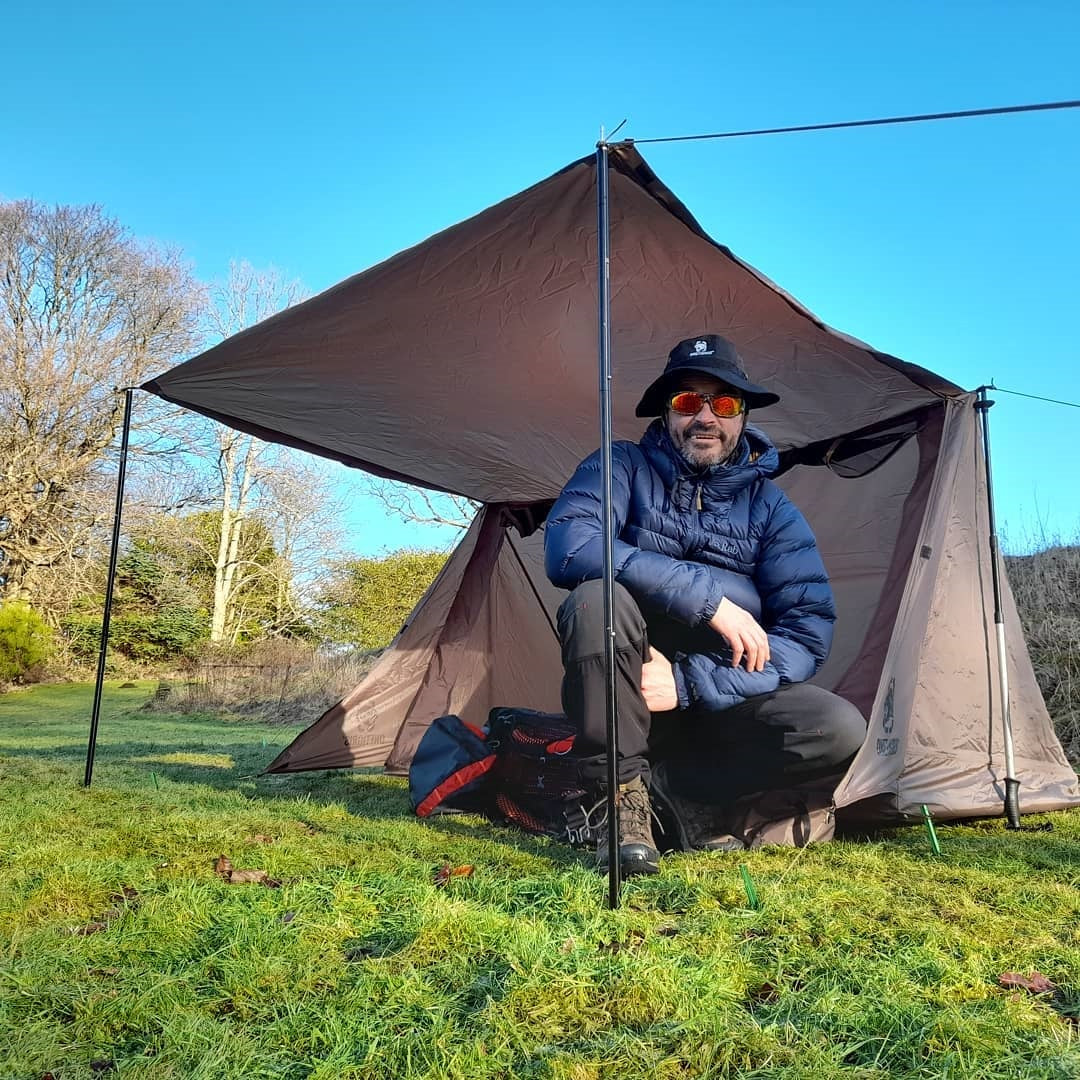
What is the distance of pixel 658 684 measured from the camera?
2.44 m

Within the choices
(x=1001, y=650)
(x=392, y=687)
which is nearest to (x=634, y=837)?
(x=1001, y=650)

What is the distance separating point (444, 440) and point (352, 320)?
1088 mm

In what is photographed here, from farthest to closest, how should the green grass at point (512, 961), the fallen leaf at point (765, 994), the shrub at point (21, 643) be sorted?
the shrub at point (21, 643)
the fallen leaf at point (765, 994)
the green grass at point (512, 961)

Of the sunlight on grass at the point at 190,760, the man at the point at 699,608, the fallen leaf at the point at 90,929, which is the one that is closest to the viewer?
the fallen leaf at the point at 90,929

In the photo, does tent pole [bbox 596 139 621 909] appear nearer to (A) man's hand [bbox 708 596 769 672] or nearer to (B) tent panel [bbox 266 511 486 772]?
(A) man's hand [bbox 708 596 769 672]

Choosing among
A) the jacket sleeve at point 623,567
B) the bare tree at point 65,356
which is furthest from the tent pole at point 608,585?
the bare tree at point 65,356

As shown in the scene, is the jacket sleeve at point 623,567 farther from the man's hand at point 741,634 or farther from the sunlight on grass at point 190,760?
the sunlight on grass at point 190,760

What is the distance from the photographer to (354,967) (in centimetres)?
143

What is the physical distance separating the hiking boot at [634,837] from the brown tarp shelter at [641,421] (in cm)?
63

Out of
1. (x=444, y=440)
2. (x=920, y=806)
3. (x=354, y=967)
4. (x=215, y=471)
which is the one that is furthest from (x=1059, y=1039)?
(x=215, y=471)

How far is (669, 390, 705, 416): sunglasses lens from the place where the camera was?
2746 mm

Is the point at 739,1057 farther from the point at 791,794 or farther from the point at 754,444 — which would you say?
the point at 754,444

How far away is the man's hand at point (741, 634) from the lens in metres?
2.43

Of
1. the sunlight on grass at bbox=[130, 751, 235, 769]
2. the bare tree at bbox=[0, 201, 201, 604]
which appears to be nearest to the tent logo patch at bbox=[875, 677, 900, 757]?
the sunlight on grass at bbox=[130, 751, 235, 769]
